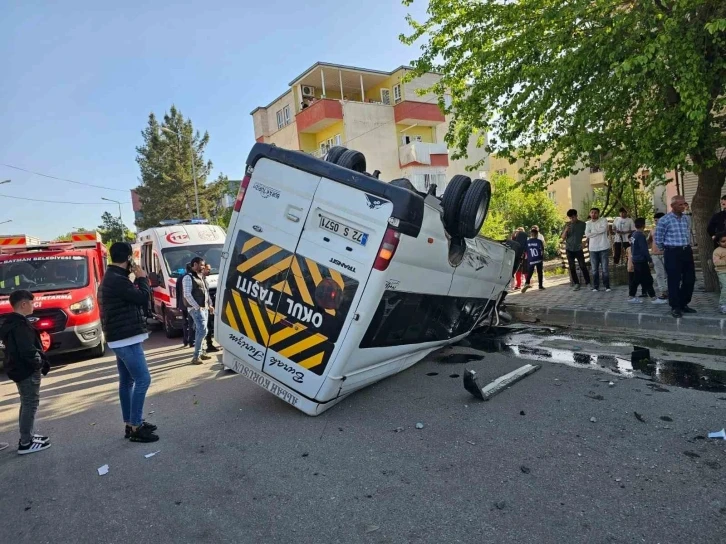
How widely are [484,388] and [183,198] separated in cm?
4069

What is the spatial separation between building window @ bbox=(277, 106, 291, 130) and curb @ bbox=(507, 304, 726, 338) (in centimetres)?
2319

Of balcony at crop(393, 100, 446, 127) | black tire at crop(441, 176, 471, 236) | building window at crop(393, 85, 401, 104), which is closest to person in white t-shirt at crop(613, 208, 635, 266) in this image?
black tire at crop(441, 176, 471, 236)

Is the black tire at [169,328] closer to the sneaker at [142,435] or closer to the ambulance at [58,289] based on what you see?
the ambulance at [58,289]

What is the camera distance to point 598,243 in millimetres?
9906

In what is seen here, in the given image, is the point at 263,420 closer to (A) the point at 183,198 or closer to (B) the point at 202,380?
(B) the point at 202,380

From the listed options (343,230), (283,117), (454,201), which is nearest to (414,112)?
(283,117)

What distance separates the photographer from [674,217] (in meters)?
7.24

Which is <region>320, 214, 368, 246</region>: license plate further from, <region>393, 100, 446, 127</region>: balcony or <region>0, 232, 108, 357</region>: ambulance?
<region>393, 100, 446, 127</region>: balcony

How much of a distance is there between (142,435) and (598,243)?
29.8 ft

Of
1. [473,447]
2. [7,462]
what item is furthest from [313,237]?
[7,462]

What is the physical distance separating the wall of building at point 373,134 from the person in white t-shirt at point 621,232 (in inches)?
608

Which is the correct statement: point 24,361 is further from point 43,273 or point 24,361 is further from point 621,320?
point 621,320

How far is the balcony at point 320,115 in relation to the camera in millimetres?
24969

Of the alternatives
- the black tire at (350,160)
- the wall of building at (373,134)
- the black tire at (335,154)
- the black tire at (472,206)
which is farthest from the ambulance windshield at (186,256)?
the wall of building at (373,134)
